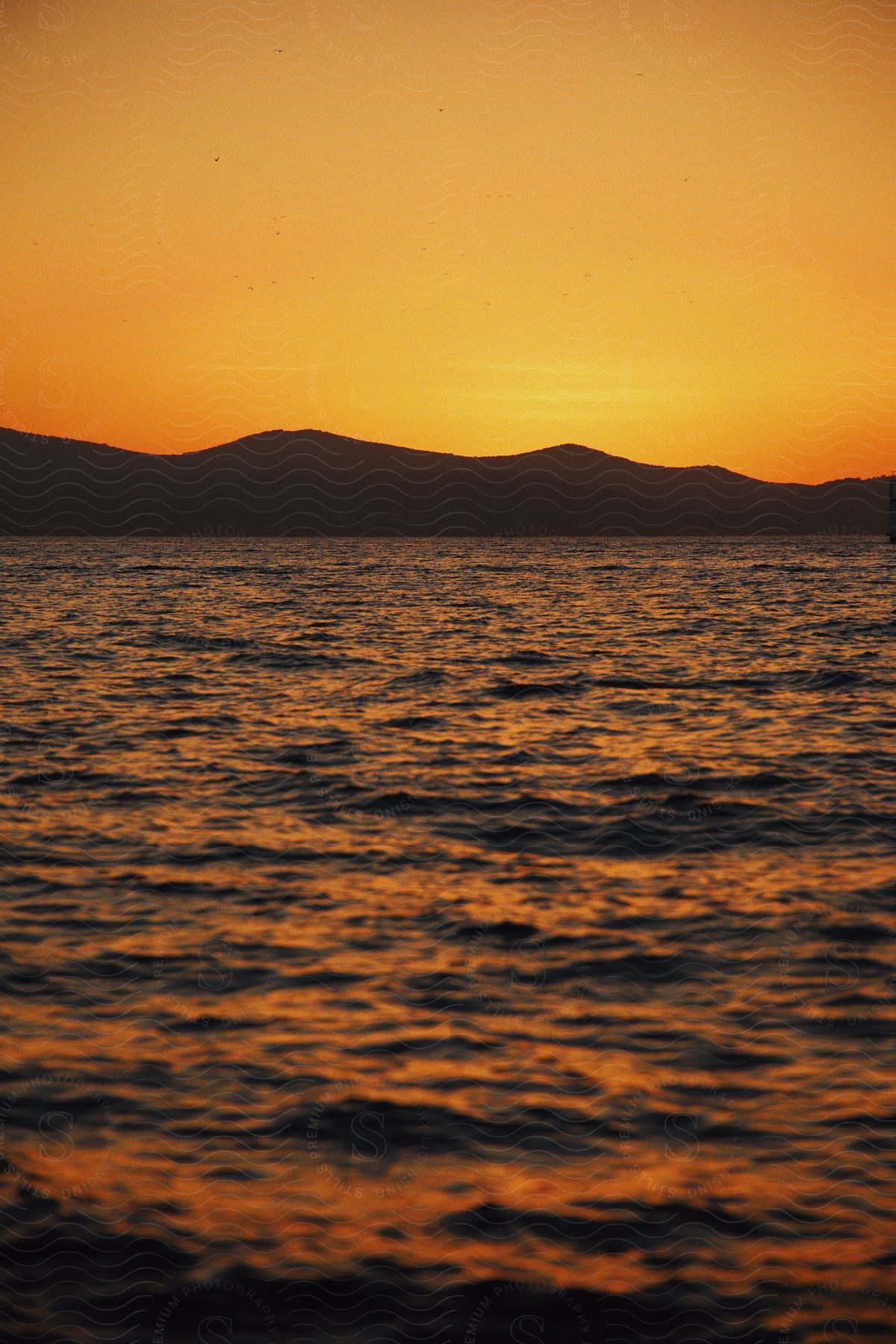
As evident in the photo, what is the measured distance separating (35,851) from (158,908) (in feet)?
9.86

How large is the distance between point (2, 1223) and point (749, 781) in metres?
14.2

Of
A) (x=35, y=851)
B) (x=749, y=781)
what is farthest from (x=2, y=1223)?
(x=749, y=781)

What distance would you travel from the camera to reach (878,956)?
35.7 ft

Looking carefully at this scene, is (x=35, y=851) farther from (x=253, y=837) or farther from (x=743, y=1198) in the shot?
(x=743, y=1198)

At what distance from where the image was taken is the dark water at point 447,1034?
632cm

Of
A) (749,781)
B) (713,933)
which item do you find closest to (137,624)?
(749,781)

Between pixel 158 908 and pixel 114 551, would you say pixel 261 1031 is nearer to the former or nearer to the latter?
pixel 158 908

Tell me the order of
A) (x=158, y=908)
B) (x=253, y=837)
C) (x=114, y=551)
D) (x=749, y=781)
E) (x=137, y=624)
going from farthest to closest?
(x=114, y=551), (x=137, y=624), (x=749, y=781), (x=253, y=837), (x=158, y=908)

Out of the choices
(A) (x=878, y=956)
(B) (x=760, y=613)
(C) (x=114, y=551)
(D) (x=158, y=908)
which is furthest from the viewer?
(C) (x=114, y=551)

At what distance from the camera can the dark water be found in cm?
632

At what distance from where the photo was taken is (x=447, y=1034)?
9.10m

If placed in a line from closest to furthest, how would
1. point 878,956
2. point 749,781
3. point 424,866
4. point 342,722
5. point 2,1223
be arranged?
point 2,1223
point 878,956
point 424,866
point 749,781
point 342,722

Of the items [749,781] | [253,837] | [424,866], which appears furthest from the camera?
[749,781]

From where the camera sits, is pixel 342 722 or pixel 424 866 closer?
pixel 424 866
